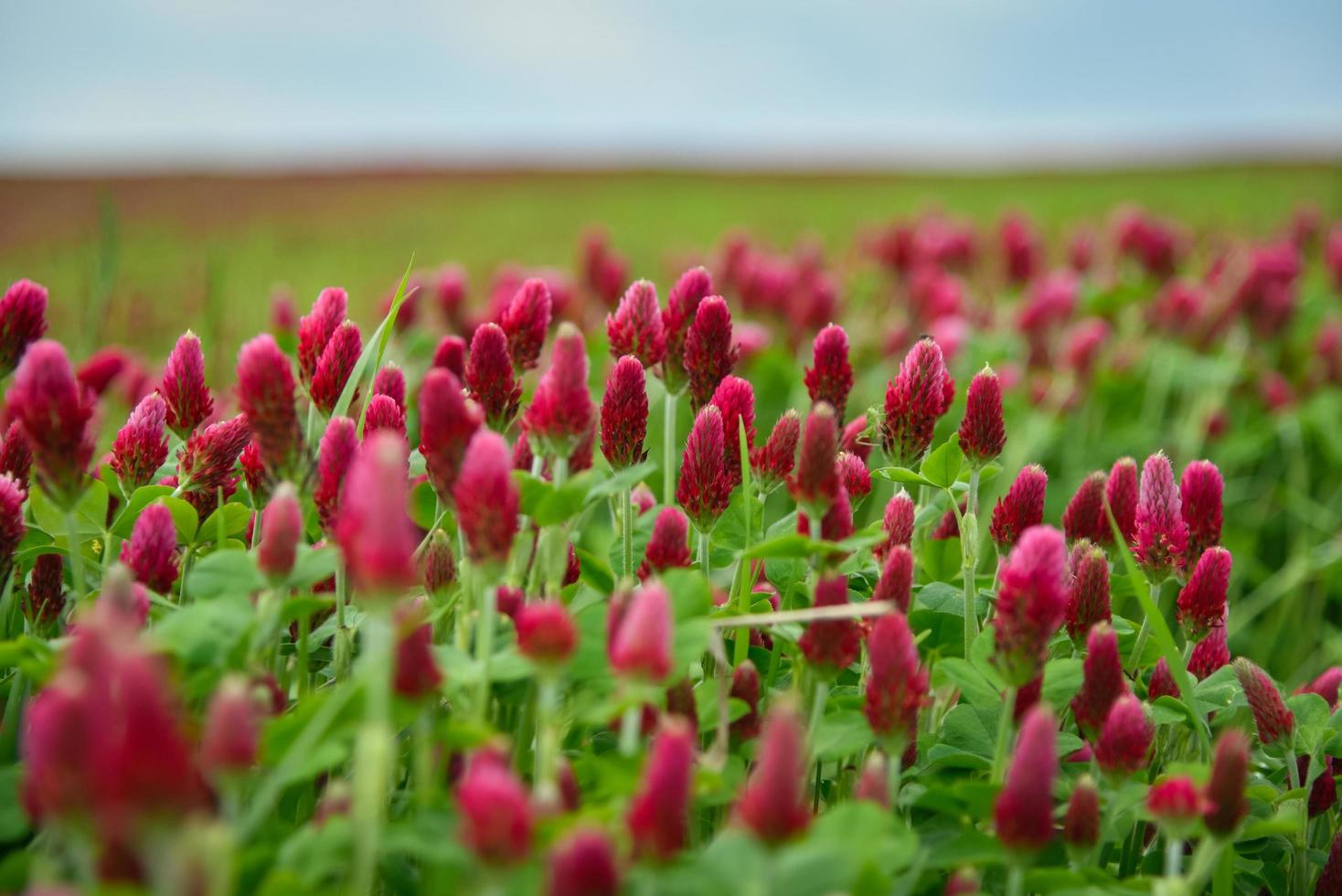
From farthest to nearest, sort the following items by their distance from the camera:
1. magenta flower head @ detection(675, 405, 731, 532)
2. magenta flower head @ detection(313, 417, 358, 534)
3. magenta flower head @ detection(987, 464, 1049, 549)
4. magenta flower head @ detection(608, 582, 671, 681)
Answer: magenta flower head @ detection(987, 464, 1049, 549) < magenta flower head @ detection(675, 405, 731, 532) < magenta flower head @ detection(313, 417, 358, 534) < magenta flower head @ detection(608, 582, 671, 681)

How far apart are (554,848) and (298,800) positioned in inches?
21.6

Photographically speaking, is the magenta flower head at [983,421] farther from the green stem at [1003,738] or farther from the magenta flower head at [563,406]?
the magenta flower head at [563,406]

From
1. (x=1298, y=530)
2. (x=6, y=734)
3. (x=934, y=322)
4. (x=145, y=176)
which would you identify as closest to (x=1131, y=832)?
(x=6, y=734)

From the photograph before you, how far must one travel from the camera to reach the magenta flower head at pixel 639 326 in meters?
1.48

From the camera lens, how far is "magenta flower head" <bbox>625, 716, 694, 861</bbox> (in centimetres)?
79

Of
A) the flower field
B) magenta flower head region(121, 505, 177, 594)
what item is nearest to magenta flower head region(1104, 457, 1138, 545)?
the flower field

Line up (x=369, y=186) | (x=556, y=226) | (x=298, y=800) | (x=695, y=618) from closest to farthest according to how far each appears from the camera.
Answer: (x=695, y=618) < (x=298, y=800) < (x=556, y=226) < (x=369, y=186)

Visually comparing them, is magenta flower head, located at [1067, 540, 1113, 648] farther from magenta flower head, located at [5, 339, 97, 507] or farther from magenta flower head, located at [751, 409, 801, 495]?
magenta flower head, located at [5, 339, 97, 507]

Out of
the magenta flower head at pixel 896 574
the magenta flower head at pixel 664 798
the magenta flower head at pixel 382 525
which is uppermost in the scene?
the magenta flower head at pixel 382 525

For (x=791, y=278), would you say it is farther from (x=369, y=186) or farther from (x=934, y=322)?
(x=369, y=186)

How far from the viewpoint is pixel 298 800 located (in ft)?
4.02

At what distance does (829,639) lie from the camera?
112 cm

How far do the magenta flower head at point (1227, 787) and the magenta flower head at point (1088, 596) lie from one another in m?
0.30

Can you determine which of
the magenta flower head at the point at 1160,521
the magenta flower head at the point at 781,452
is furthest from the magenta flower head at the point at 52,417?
the magenta flower head at the point at 1160,521
